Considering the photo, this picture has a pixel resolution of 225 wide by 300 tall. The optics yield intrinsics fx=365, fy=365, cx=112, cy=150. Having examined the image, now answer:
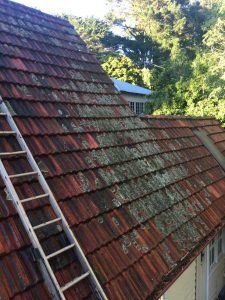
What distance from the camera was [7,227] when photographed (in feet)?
11.7

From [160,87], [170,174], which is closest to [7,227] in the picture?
[170,174]

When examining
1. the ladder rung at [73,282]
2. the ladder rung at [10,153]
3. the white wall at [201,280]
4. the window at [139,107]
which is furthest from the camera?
the window at [139,107]

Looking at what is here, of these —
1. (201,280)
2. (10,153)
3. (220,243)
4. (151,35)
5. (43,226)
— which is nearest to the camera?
(43,226)

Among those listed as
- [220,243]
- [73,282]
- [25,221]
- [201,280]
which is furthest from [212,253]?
[25,221]

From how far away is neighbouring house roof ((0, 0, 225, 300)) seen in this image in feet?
12.9

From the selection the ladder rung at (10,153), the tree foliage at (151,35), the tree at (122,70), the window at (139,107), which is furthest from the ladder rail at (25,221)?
the tree at (122,70)

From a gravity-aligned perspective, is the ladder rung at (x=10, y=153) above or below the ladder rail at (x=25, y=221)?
above

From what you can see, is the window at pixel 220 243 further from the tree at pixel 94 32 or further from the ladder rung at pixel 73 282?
the tree at pixel 94 32

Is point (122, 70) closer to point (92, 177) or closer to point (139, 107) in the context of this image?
point (139, 107)

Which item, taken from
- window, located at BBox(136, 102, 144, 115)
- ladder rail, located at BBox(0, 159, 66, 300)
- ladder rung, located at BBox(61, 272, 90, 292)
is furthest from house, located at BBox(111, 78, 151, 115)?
ladder rung, located at BBox(61, 272, 90, 292)

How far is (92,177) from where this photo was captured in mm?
5359

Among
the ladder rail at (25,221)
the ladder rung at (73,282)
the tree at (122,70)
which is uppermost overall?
Answer: the tree at (122,70)

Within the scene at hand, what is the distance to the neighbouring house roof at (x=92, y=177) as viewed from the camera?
393cm

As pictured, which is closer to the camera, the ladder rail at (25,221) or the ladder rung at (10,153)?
the ladder rail at (25,221)
